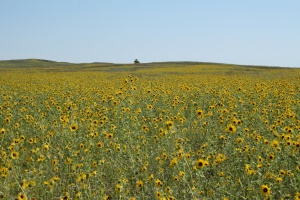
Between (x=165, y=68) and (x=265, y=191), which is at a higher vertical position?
(x=165, y=68)

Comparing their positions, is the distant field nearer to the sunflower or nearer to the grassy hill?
the sunflower

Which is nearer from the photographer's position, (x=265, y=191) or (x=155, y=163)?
(x=265, y=191)

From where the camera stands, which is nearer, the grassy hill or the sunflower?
the sunflower

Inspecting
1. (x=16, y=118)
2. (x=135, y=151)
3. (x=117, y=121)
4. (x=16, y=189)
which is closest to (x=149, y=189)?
(x=135, y=151)

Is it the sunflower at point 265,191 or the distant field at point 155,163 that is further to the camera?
the distant field at point 155,163

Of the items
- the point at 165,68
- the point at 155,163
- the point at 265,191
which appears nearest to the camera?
the point at 265,191

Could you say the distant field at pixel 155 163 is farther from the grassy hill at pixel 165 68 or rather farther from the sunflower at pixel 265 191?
the grassy hill at pixel 165 68

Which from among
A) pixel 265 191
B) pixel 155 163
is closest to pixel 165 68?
pixel 155 163

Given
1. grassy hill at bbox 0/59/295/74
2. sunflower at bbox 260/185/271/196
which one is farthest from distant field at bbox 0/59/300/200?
grassy hill at bbox 0/59/295/74

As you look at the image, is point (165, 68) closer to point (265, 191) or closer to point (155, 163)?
point (155, 163)

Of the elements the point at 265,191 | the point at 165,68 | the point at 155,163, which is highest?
the point at 165,68

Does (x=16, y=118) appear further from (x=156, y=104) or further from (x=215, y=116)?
(x=215, y=116)

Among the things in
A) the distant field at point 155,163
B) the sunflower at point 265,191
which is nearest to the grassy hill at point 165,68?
the distant field at point 155,163

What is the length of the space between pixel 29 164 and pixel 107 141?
1.35m
